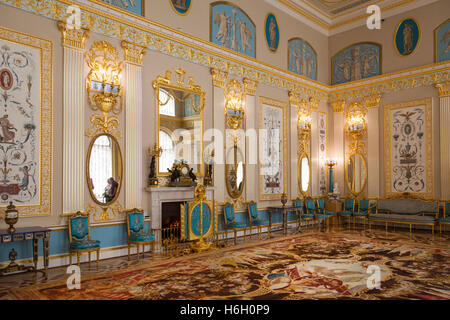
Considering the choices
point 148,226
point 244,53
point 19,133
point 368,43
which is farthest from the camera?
point 368,43

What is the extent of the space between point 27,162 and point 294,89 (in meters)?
9.41

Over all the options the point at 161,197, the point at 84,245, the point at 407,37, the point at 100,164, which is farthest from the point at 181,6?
the point at 407,37

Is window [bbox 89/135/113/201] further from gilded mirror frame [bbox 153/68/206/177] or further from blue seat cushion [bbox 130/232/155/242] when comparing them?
gilded mirror frame [bbox 153/68/206/177]

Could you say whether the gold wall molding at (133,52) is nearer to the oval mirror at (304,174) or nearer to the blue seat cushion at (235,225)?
the blue seat cushion at (235,225)

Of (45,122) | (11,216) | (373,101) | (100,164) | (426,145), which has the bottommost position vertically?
(11,216)

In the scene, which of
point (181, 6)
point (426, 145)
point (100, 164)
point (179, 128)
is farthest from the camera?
point (426, 145)

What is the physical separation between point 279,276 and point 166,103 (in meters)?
5.15

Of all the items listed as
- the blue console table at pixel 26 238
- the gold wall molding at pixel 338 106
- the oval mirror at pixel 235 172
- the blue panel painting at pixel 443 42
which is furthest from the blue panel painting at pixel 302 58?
the blue console table at pixel 26 238

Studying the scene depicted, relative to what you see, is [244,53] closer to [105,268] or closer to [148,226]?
[148,226]

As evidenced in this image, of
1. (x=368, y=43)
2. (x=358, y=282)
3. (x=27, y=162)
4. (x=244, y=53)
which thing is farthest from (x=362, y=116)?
(x=27, y=162)

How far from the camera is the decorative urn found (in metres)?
5.95

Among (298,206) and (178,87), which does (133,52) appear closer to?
(178,87)

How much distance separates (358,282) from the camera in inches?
230

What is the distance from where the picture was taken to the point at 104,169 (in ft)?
25.9
